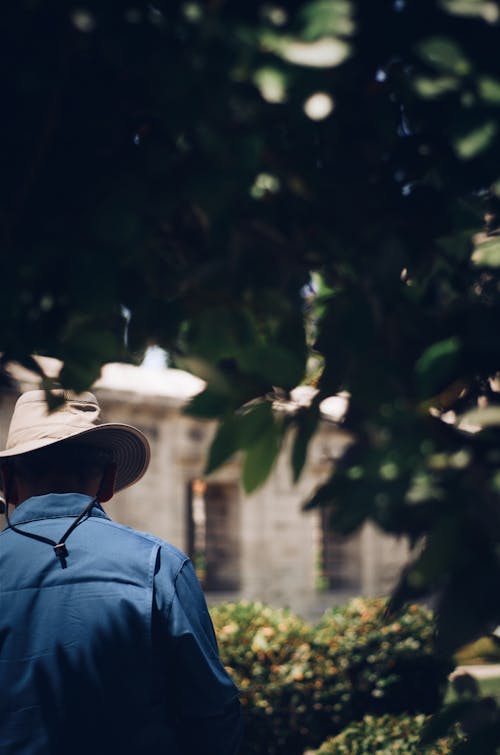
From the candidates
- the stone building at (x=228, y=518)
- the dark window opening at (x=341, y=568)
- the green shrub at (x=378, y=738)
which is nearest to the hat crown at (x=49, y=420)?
the green shrub at (x=378, y=738)

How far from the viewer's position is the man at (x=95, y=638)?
194 cm

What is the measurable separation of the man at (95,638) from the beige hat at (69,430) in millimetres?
23

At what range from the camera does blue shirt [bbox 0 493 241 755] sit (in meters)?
1.94

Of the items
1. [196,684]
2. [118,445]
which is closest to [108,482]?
[118,445]

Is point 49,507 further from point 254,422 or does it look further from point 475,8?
point 475,8

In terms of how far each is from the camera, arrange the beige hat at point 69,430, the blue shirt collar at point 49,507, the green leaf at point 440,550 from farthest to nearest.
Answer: the beige hat at point 69,430 < the blue shirt collar at point 49,507 < the green leaf at point 440,550

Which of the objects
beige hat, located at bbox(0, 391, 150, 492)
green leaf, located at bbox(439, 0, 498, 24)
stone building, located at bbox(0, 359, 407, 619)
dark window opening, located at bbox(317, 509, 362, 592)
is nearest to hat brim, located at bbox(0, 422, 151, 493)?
beige hat, located at bbox(0, 391, 150, 492)

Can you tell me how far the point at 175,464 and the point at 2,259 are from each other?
10962 mm

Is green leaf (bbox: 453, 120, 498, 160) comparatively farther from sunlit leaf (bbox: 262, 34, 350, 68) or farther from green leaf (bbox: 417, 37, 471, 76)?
sunlit leaf (bbox: 262, 34, 350, 68)

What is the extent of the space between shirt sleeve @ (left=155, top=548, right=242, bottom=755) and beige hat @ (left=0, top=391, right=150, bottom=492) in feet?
1.64

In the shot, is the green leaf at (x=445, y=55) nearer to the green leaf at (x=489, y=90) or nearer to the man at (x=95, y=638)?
the green leaf at (x=489, y=90)

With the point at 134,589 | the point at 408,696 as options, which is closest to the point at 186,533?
the point at 408,696

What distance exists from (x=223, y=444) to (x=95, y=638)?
112 cm

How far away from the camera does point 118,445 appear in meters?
2.68
